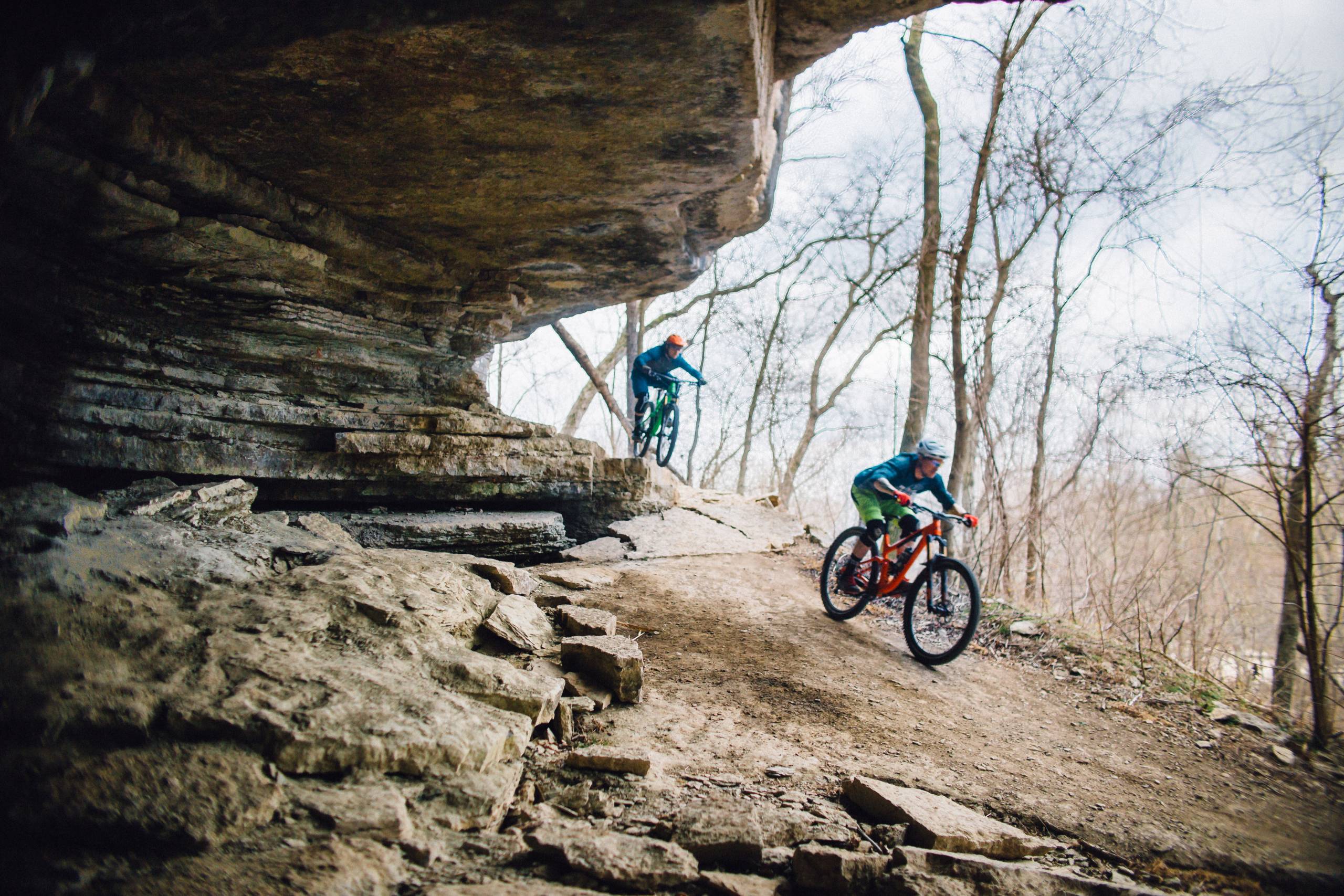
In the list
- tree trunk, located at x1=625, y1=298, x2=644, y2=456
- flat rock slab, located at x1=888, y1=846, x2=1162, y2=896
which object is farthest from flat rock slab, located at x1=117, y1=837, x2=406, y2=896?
tree trunk, located at x1=625, y1=298, x2=644, y2=456

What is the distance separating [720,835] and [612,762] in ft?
2.12

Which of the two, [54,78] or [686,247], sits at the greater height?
[686,247]

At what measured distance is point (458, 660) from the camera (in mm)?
3365

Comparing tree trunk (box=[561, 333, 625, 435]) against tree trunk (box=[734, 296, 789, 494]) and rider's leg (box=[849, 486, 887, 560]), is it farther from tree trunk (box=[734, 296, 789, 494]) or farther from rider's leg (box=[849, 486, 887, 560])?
rider's leg (box=[849, 486, 887, 560])

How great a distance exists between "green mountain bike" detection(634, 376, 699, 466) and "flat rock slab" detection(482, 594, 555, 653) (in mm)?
4773

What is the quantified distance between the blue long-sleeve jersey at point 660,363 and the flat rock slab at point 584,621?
4659 mm

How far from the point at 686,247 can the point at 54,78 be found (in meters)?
5.07

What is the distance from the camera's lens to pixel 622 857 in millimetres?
2264

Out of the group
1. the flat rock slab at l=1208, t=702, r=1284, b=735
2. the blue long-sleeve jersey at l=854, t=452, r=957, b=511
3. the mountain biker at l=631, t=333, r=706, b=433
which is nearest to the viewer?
the flat rock slab at l=1208, t=702, r=1284, b=735

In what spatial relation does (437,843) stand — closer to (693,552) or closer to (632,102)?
(632,102)

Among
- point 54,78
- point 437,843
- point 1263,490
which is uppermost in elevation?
point 54,78

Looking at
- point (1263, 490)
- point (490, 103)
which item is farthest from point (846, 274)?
point (490, 103)

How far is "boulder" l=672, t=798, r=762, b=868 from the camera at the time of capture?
246cm

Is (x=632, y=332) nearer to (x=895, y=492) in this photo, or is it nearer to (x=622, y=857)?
(x=895, y=492)
